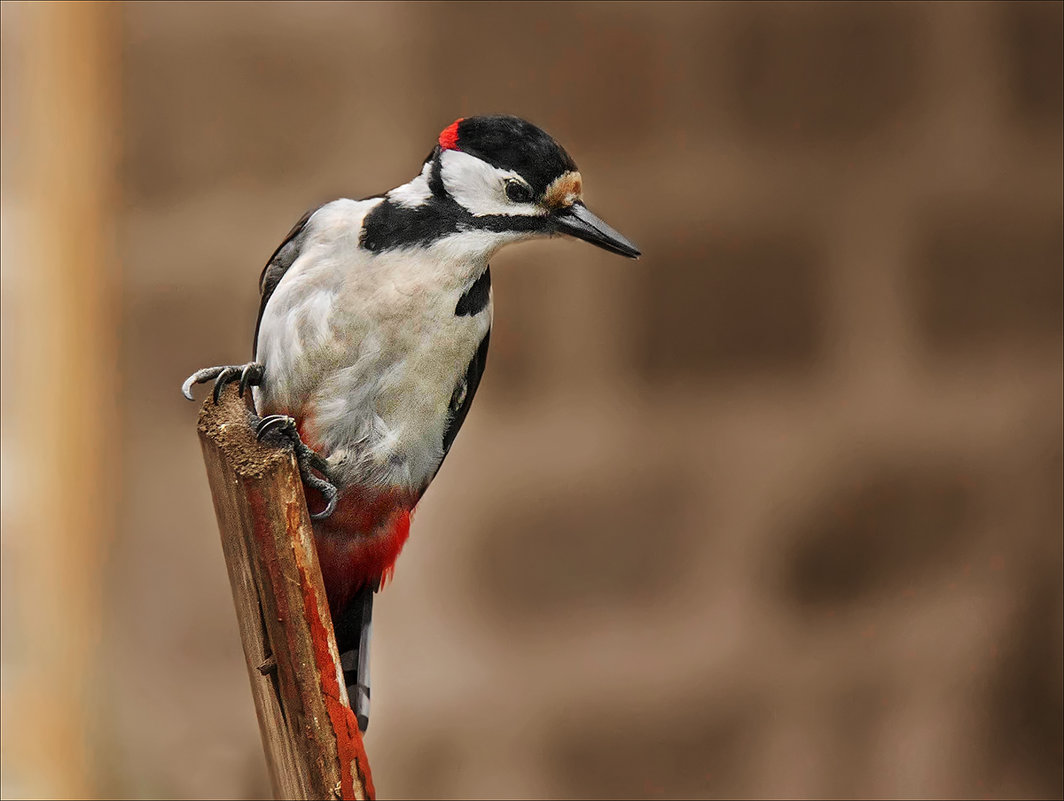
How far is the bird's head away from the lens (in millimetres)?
978

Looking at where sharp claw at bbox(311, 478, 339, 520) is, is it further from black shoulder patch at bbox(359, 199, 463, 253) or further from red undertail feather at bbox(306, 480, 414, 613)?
black shoulder patch at bbox(359, 199, 463, 253)

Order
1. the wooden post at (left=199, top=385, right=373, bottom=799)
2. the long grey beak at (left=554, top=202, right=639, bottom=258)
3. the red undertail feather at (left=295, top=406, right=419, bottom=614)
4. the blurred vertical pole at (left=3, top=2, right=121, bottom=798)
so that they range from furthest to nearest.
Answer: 1. the blurred vertical pole at (left=3, top=2, right=121, bottom=798)
2. the red undertail feather at (left=295, top=406, right=419, bottom=614)
3. the long grey beak at (left=554, top=202, right=639, bottom=258)
4. the wooden post at (left=199, top=385, right=373, bottom=799)

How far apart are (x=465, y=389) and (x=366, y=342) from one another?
0.13 m

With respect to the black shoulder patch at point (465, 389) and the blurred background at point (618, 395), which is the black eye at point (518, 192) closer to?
the black shoulder patch at point (465, 389)

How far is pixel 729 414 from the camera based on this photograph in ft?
7.26

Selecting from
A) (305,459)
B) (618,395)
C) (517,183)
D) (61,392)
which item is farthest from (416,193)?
(61,392)

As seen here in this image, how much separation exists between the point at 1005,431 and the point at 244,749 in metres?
1.47

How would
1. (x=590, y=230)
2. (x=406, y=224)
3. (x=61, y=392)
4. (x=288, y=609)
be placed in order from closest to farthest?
(x=288, y=609)
(x=590, y=230)
(x=406, y=224)
(x=61, y=392)

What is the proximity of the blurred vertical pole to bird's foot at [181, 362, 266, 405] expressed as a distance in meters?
1.09

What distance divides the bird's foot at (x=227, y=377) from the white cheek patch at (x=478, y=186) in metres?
0.23

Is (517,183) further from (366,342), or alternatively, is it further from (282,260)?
(282,260)

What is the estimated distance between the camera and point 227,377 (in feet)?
A: 3.39

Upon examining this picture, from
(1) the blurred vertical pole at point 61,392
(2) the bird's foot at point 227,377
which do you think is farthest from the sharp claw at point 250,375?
(1) the blurred vertical pole at point 61,392

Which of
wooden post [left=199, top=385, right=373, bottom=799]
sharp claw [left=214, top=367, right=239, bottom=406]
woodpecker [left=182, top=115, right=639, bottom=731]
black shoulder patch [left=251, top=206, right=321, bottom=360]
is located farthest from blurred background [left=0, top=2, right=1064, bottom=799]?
wooden post [left=199, top=385, right=373, bottom=799]
